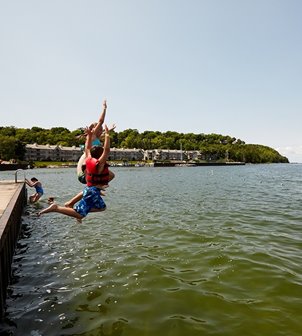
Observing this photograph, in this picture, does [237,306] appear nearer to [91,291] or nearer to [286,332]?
[286,332]

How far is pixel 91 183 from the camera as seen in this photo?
7.80 metres

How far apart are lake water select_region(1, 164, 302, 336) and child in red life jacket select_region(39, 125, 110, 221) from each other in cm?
260

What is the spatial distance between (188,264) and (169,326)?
4.17 meters

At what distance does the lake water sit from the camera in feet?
23.4

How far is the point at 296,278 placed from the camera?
9.47m

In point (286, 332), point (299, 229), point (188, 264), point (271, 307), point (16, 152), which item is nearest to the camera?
point (286, 332)

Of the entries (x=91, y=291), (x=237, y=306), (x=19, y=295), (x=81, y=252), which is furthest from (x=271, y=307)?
(x=81, y=252)

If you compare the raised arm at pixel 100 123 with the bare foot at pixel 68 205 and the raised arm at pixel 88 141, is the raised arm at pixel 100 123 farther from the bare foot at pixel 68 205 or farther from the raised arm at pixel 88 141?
the bare foot at pixel 68 205

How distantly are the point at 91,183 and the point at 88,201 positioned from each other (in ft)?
1.61

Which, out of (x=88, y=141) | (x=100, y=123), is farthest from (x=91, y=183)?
(x=100, y=123)

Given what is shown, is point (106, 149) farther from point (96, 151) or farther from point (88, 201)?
point (88, 201)

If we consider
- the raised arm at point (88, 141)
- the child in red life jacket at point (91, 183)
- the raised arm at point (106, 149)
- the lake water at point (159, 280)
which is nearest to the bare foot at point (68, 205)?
the child in red life jacket at point (91, 183)

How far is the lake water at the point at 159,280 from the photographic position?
713cm

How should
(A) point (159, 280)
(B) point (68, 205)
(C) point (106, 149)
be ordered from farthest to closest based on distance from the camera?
(A) point (159, 280), (B) point (68, 205), (C) point (106, 149)
